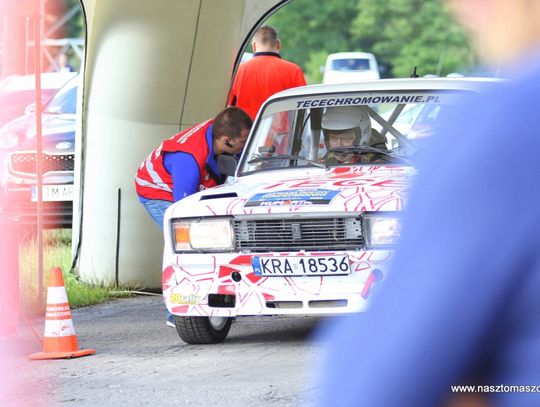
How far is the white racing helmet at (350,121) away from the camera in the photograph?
316 inches

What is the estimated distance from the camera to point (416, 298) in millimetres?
1324

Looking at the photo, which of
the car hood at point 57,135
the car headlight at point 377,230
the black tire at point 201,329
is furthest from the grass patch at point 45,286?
the car headlight at point 377,230

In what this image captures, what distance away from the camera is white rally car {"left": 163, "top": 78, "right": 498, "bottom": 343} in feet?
22.2

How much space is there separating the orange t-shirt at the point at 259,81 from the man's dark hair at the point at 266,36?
0.21m

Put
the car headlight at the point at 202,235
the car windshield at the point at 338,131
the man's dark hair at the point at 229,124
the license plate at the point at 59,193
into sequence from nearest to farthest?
1. the car headlight at the point at 202,235
2. the car windshield at the point at 338,131
3. the man's dark hair at the point at 229,124
4. the license plate at the point at 59,193

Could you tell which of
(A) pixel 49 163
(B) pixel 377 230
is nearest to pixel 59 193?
(A) pixel 49 163

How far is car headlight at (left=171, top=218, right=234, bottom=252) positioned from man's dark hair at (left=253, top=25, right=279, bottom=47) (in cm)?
592

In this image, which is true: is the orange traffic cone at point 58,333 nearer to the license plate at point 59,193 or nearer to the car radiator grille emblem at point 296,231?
the car radiator grille emblem at point 296,231

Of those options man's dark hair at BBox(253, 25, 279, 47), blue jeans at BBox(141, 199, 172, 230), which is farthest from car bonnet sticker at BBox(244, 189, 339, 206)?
man's dark hair at BBox(253, 25, 279, 47)

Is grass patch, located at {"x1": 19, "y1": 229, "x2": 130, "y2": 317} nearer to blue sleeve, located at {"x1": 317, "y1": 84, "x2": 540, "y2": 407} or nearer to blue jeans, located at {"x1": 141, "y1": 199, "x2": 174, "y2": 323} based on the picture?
blue jeans, located at {"x1": 141, "y1": 199, "x2": 174, "y2": 323}

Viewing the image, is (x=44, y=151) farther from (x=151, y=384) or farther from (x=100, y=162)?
(x=151, y=384)

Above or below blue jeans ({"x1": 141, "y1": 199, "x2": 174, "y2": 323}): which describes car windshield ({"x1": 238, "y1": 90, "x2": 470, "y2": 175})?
above

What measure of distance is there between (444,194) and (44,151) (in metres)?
12.9

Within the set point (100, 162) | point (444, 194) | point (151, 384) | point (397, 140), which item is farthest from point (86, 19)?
point (444, 194)
